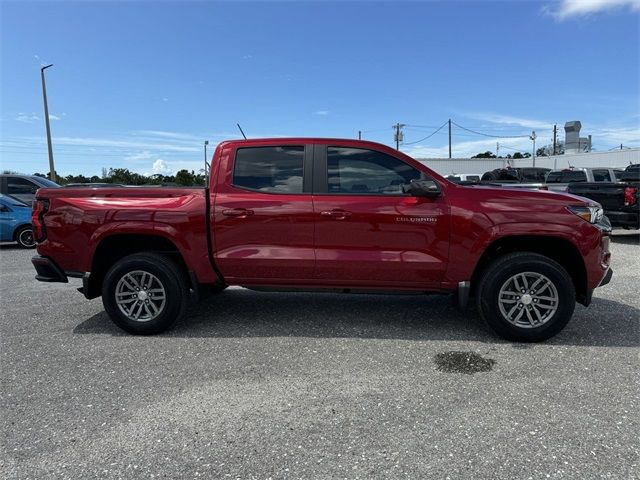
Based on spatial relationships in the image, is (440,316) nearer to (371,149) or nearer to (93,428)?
(371,149)

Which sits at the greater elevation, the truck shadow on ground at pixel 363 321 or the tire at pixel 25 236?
the tire at pixel 25 236

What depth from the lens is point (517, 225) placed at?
412cm

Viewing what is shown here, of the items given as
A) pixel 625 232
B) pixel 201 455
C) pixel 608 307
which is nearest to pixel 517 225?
pixel 608 307

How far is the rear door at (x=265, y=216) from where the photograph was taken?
435 centimetres

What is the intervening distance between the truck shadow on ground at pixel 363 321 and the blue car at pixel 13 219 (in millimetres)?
7659

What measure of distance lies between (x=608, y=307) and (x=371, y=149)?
11.3 feet

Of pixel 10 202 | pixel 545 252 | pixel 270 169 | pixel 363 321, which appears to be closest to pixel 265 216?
pixel 270 169

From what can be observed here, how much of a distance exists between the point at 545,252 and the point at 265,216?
8.88 feet

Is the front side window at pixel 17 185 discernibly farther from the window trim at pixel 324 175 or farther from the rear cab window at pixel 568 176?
the rear cab window at pixel 568 176

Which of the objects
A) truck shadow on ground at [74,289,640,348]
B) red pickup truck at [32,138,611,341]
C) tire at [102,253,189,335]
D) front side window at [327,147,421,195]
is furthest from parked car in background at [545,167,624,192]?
tire at [102,253,189,335]

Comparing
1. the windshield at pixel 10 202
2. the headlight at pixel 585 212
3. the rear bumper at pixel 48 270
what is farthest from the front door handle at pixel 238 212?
the windshield at pixel 10 202

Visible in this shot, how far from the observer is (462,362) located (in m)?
3.82

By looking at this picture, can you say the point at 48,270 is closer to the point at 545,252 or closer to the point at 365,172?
the point at 365,172

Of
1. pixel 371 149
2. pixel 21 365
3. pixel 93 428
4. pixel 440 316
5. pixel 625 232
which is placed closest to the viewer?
pixel 93 428
